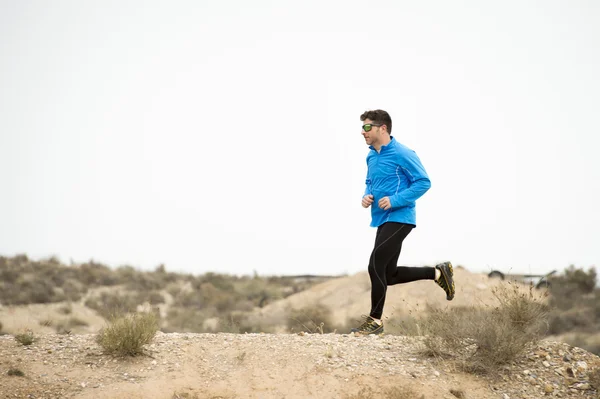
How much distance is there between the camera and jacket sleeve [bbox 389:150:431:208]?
651 cm

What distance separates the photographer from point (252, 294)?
25188 mm

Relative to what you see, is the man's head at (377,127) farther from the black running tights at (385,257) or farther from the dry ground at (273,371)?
the dry ground at (273,371)

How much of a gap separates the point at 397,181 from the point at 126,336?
337 cm

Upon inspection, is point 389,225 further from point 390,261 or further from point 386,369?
point 386,369

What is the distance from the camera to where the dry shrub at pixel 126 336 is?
595 centimetres

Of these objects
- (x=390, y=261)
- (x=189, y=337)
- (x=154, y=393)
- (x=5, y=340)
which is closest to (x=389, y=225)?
(x=390, y=261)

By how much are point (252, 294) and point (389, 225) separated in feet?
63.0

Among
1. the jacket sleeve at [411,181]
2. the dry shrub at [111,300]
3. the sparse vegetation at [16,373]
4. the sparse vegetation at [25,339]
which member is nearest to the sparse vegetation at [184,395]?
the sparse vegetation at [16,373]

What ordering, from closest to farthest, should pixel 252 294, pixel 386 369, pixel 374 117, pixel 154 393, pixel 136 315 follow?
pixel 154 393 → pixel 386 369 → pixel 136 315 → pixel 374 117 → pixel 252 294

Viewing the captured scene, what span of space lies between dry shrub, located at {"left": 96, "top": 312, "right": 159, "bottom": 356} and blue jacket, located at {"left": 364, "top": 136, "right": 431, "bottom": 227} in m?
2.81

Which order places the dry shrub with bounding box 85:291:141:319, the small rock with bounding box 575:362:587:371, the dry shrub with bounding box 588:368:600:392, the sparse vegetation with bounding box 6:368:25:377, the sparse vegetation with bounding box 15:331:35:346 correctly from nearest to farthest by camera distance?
the sparse vegetation with bounding box 6:368:25:377, the dry shrub with bounding box 588:368:600:392, the small rock with bounding box 575:362:587:371, the sparse vegetation with bounding box 15:331:35:346, the dry shrub with bounding box 85:291:141:319

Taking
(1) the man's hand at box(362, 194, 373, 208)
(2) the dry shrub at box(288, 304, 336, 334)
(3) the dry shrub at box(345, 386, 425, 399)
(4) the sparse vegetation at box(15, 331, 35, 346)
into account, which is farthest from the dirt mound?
(3) the dry shrub at box(345, 386, 425, 399)

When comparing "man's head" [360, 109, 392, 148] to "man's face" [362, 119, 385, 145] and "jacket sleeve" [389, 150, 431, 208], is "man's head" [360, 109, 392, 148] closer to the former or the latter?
"man's face" [362, 119, 385, 145]

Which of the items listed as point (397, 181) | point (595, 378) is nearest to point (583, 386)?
point (595, 378)
